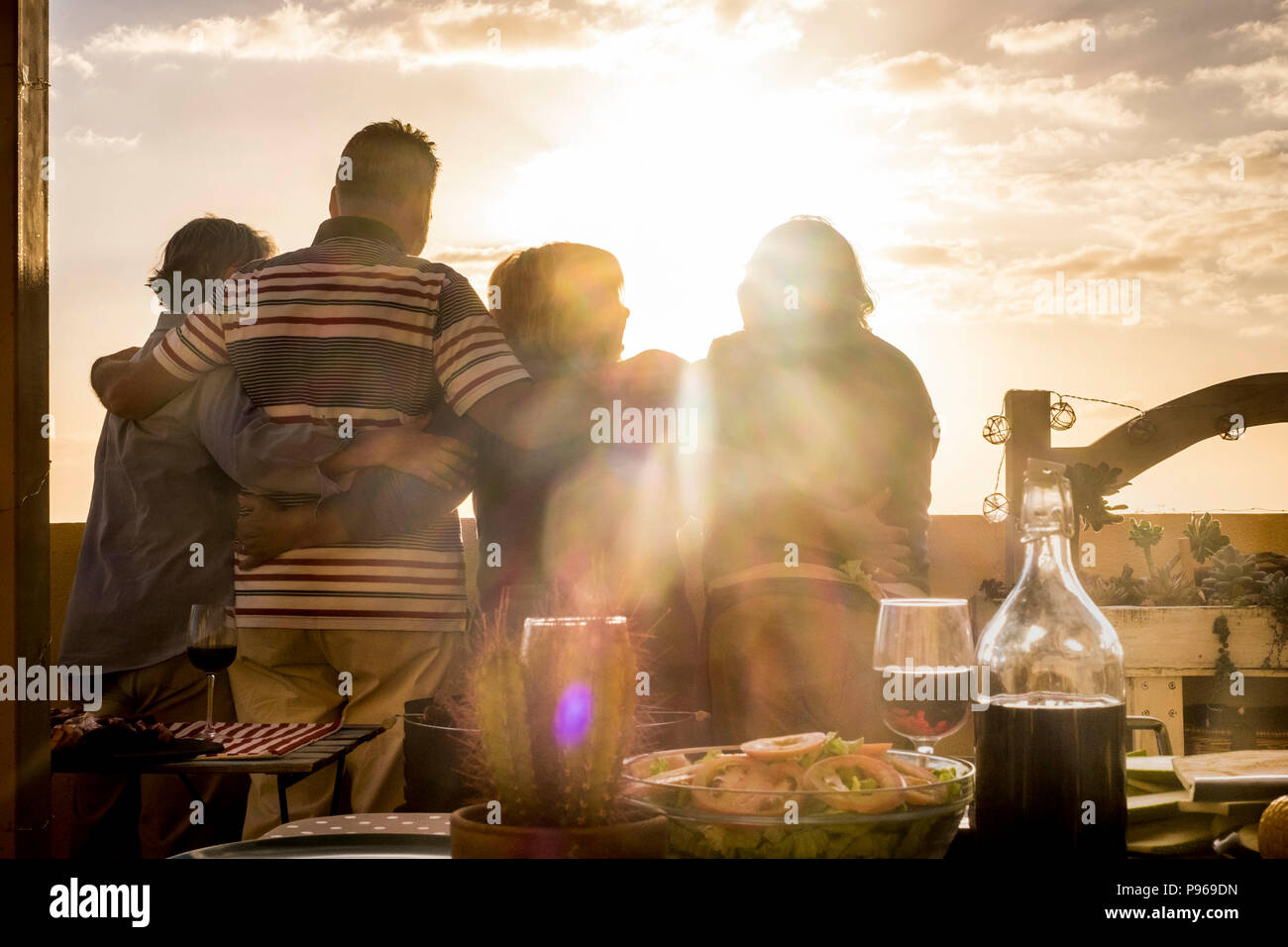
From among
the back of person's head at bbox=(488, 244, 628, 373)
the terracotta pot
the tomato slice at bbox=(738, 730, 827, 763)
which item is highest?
the back of person's head at bbox=(488, 244, 628, 373)

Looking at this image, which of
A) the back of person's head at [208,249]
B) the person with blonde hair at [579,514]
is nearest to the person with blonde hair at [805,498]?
the person with blonde hair at [579,514]

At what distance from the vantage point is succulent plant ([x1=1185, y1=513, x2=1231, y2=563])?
4.19 m

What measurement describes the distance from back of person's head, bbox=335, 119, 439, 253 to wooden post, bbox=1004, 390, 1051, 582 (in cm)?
299

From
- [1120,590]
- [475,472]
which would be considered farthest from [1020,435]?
[475,472]

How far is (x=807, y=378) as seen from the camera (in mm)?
2279

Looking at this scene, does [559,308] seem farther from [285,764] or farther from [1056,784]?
[1056,784]

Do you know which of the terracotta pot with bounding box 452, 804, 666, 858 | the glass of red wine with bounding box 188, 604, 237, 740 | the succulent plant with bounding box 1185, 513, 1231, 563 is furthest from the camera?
the succulent plant with bounding box 1185, 513, 1231, 563

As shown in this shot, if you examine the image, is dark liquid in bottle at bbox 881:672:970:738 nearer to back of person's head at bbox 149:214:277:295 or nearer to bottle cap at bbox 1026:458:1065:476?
bottle cap at bbox 1026:458:1065:476

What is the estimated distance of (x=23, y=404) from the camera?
1028 mm

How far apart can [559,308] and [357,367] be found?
53cm

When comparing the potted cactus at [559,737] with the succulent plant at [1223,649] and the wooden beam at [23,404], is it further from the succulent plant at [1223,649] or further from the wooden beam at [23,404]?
the succulent plant at [1223,649]

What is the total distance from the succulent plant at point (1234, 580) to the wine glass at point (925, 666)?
317 centimetres

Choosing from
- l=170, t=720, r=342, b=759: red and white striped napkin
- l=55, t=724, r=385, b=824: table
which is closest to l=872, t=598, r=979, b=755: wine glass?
l=55, t=724, r=385, b=824: table

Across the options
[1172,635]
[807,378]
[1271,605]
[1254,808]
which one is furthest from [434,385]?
[1271,605]
